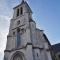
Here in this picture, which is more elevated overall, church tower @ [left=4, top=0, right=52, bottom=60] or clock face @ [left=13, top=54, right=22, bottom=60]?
church tower @ [left=4, top=0, right=52, bottom=60]

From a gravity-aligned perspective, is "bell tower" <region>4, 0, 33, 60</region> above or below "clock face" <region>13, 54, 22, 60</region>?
above

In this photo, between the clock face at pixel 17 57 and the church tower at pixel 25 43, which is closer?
the church tower at pixel 25 43

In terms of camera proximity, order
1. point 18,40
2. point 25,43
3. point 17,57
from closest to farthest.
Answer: point 17,57 < point 25,43 < point 18,40

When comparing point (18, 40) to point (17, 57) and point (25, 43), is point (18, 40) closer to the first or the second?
point (25, 43)

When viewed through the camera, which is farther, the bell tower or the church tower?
the bell tower

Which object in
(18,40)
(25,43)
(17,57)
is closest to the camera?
A: (17,57)

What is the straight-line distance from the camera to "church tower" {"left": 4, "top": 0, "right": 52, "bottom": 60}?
18.4 meters

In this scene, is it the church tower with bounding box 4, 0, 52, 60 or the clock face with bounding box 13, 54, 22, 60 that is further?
the clock face with bounding box 13, 54, 22, 60

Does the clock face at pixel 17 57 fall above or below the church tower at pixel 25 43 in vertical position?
below

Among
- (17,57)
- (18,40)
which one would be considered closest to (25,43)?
(18,40)

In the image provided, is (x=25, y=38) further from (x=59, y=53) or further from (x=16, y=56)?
(x=59, y=53)

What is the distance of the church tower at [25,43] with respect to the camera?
18414mm

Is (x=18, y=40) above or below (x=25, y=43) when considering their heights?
above

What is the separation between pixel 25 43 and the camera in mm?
20078
